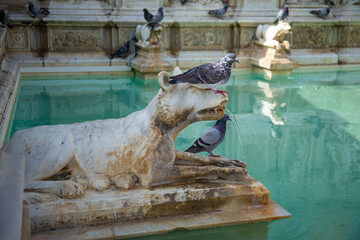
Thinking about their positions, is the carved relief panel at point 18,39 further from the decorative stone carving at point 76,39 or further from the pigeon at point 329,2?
the pigeon at point 329,2

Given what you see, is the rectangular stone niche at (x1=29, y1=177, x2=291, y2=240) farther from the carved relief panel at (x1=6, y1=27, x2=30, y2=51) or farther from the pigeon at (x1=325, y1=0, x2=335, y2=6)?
the pigeon at (x1=325, y1=0, x2=335, y2=6)

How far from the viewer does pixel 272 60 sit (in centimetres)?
961

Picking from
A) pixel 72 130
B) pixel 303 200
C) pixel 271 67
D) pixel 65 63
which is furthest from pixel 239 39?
pixel 72 130

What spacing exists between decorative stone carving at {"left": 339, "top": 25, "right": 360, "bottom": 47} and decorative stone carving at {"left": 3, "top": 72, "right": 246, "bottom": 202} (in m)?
9.52

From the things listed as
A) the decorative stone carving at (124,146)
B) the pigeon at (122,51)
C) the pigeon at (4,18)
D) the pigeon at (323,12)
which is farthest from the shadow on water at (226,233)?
the pigeon at (323,12)

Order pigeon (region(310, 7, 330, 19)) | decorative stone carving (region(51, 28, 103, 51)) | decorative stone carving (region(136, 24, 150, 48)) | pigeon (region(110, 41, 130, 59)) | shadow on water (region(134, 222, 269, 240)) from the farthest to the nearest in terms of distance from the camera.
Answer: pigeon (region(310, 7, 330, 19)) → pigeon (region(110, 41, 130, 59)) → decorative stone carving (region(51, 28, 103, 51)) → decorative stone carving (region(136, 24, 150, 48)) → shadow on water (region(134, 222, 269, 240))

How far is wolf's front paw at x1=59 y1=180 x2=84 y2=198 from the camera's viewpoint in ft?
9.29

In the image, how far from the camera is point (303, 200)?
3.76m

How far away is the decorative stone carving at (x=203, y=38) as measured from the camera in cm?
1056

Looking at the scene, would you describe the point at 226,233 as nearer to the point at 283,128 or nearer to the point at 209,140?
the point at 209,140

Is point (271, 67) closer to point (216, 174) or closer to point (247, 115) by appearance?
point (247, 115)

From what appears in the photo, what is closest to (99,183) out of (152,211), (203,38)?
(152,211)

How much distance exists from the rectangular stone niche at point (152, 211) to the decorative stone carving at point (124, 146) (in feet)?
0.40

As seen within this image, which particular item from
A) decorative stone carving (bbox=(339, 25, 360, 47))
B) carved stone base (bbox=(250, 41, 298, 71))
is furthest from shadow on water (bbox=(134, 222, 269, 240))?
decorative stone carving (bbox=(339, 25, 360, 47))
